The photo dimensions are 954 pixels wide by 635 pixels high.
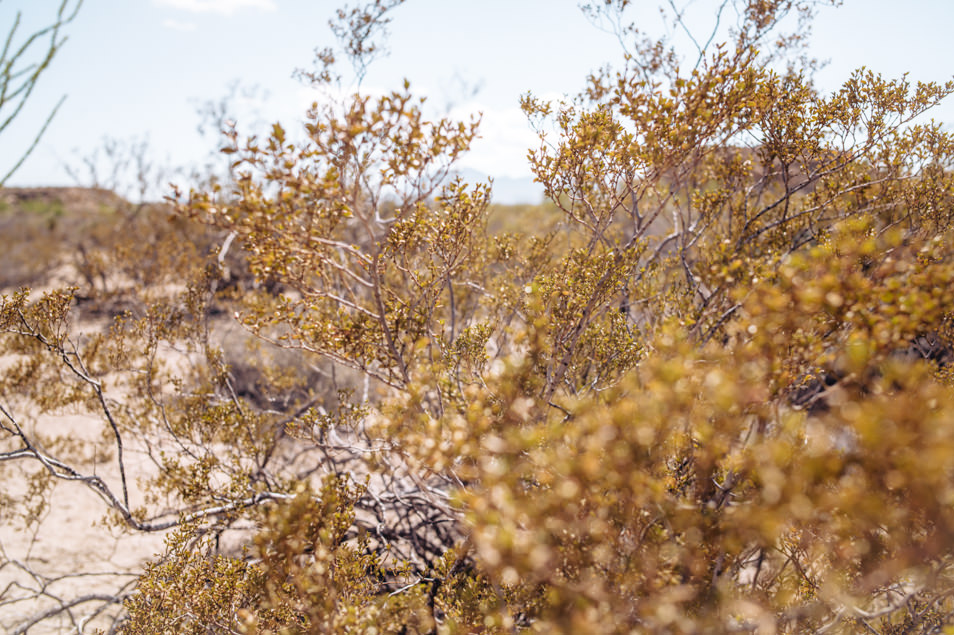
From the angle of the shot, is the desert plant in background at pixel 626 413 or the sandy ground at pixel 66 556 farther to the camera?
the sandy ground at pixel 66 556

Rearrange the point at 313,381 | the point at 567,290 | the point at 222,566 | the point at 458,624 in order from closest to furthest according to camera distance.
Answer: the point at 458,624, the point at 222,566, the point at 567,290, the point at 313,381

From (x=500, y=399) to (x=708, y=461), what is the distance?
186 centimetres

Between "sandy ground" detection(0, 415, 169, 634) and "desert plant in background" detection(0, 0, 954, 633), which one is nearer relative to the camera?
"desert plant in background" detection(0, 0, 954, 633)

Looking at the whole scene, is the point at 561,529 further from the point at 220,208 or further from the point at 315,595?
Answer: the point at 220,208

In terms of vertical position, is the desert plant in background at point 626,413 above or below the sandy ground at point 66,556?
above

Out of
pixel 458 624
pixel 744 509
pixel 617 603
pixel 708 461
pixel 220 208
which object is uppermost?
pixel 220 208

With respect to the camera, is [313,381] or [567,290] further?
[313,381]

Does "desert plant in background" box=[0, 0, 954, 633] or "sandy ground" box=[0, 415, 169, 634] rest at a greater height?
"desert plant in background" box=[0, 0, 954, 633]

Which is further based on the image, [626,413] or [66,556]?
[66,556]

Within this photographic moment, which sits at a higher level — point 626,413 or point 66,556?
point 626,413

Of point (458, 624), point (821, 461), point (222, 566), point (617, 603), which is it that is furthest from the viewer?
point (222, 566)

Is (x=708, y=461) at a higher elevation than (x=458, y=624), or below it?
higher

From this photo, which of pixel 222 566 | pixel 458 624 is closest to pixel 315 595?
pixel 458 624

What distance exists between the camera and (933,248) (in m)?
3.60
